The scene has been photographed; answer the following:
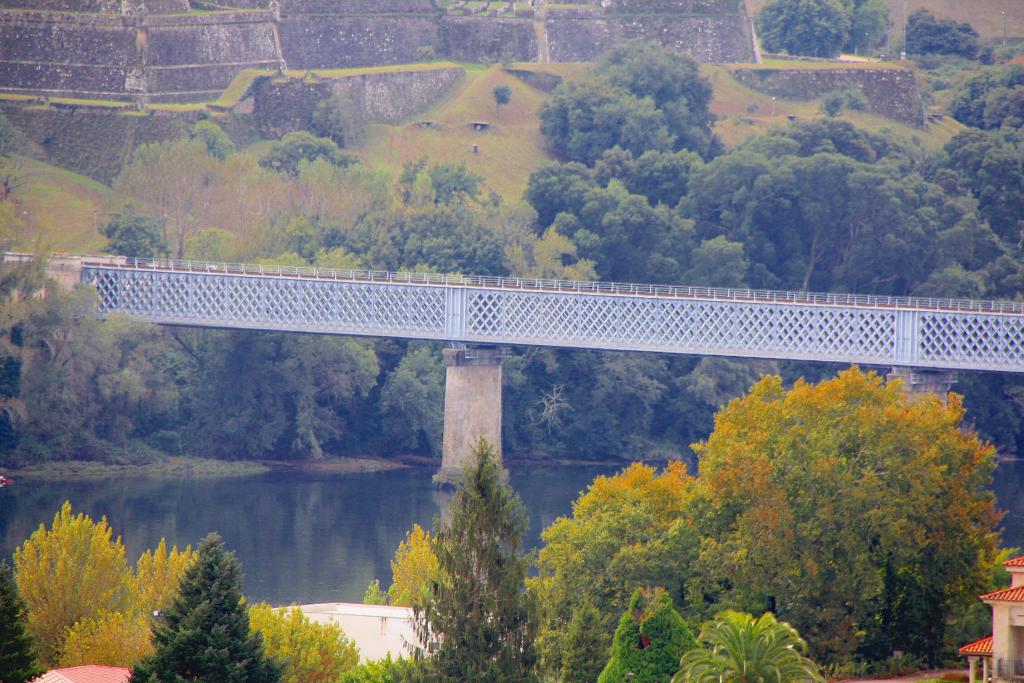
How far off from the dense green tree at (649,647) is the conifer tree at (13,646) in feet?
39.6

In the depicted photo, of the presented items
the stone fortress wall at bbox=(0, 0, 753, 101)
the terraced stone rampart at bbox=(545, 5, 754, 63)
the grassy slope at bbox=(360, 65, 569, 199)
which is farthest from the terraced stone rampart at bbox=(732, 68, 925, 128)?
the grassy slope at bbox=(360, 65, 569, 199)

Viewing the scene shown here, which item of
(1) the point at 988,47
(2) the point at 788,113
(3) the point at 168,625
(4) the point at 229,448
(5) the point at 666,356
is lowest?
(3) the point at 168,625

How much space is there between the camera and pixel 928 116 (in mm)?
144125

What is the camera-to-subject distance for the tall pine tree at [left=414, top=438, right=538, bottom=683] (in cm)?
4072

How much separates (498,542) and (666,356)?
6430 cm

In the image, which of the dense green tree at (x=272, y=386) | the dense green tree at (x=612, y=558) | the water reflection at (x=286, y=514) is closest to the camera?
the dense green tree at (x=612, y=558)

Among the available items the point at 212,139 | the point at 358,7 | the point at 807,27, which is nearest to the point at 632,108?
the point at 358,7

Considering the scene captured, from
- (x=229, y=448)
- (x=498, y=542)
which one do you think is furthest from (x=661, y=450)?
(x=498, y=542)

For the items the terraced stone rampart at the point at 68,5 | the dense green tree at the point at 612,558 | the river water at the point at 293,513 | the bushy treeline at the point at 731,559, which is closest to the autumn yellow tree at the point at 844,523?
the bushy treeline at the point at 731,559

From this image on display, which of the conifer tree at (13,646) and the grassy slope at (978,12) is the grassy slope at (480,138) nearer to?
the grassy slope at (978,12)

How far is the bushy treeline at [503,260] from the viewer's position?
93188 mm

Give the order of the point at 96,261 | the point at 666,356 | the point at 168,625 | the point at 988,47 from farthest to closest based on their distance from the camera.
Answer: the point at 988,47
the point at 666,356
the point at 96,261
the point at 168,625

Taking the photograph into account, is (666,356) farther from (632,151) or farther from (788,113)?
(788,113)

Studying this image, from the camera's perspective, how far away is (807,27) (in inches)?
6107
